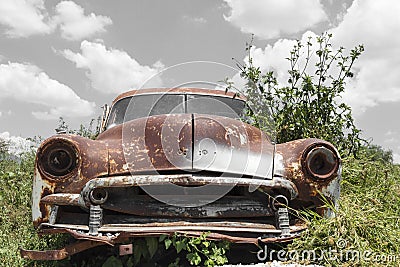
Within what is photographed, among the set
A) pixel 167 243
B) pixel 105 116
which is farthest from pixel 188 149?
pixel 105 116

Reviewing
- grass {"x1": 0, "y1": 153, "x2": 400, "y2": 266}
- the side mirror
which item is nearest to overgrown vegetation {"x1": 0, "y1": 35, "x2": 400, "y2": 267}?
grass {"x1": 0, "y1": 153, "x2": 400, "y2": 266}

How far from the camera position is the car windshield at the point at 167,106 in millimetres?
4492

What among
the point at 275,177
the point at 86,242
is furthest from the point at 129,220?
the point at 275,177

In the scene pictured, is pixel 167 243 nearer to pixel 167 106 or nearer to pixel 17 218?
pixel 167 106

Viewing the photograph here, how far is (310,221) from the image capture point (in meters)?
3.07

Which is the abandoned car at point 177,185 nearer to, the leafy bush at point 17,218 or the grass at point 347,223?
the grass at point 347,223

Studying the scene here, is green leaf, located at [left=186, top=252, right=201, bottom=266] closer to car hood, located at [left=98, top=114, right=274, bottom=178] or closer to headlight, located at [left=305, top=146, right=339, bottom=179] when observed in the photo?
car hood, located at [left=98, top=114, right=274, bottom=178]

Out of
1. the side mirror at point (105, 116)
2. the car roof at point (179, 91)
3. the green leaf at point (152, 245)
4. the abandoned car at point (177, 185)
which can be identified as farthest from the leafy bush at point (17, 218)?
the car roof at point (179, 91)

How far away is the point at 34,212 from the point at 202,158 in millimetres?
1254

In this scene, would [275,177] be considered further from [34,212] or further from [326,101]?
[326,101]

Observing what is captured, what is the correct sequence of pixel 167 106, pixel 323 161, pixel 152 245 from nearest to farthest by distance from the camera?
1. pixel 152 245
2. pixel 323 161
3. pixel 167 106

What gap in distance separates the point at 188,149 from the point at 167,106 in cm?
154

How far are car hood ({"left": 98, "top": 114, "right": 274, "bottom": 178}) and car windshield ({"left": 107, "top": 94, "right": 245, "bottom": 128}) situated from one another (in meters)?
1.18

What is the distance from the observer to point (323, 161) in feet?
10.5
